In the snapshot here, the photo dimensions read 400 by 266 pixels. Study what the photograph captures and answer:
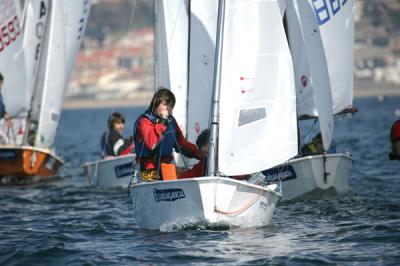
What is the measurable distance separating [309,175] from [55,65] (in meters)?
5.95

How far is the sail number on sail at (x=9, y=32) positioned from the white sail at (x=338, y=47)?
5.48 metres

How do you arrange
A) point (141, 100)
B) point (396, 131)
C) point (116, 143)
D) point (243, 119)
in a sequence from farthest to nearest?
point (141, 100) < point (116, 143) < point (243, 119) < point (396, 131)

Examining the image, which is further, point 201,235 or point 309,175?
point 309,175

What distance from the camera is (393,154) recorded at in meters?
9.08

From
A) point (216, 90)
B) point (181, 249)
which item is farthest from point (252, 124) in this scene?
point (181, 249)

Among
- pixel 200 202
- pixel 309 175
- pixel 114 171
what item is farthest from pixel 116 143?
pixel 200 202

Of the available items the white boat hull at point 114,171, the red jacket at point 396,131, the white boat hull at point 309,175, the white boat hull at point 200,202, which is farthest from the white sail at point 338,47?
the red jacket at point 396,131

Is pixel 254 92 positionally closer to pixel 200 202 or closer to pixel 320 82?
pixel 200 202

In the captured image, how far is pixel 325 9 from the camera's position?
48.5ft

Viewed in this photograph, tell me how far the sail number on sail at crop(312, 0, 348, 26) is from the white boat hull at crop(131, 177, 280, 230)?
16.4 feet

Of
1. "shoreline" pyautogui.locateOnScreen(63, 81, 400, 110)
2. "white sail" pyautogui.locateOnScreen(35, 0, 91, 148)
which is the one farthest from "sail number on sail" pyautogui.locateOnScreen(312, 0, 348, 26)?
"shoreline" pyautogui.locateOnScreen(63, 81, 400, 110)

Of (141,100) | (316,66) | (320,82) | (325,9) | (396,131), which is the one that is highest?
(141,100)

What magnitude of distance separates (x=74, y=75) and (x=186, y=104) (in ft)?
462

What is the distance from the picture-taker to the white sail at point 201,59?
544 inches
